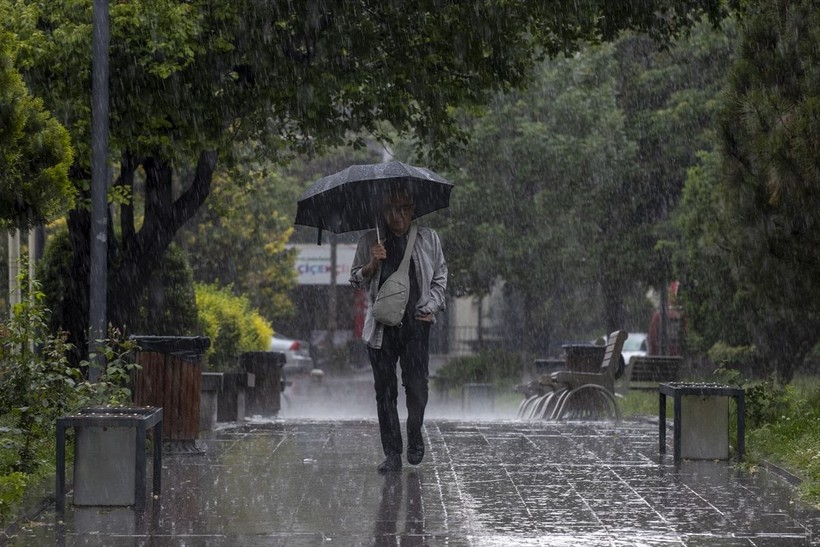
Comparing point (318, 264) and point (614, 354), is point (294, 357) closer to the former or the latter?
point (318, 264)

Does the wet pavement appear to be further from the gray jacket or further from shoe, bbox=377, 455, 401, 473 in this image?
the gray jacket

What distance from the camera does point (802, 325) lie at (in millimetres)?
20703

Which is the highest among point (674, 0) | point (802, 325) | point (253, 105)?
point (674, 0)

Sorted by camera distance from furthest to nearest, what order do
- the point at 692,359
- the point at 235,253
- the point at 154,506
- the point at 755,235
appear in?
the point at 235,253
the point at 692,359
the point at 755,235
the point at 154,506

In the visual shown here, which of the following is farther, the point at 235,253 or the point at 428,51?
the point at 235,253

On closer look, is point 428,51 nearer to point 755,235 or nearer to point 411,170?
point 755,235

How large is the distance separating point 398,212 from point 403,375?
1179mm

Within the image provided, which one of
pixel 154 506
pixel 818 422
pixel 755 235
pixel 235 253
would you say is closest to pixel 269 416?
pixel 755 235

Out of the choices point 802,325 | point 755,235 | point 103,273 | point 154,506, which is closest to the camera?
point 154,506

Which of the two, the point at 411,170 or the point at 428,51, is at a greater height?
the point at 428,51

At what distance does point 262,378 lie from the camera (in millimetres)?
18922

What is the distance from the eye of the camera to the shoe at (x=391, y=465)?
962 centimetres

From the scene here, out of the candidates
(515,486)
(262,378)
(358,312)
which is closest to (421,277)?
(515,486)

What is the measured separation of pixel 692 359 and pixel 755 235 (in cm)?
1329
